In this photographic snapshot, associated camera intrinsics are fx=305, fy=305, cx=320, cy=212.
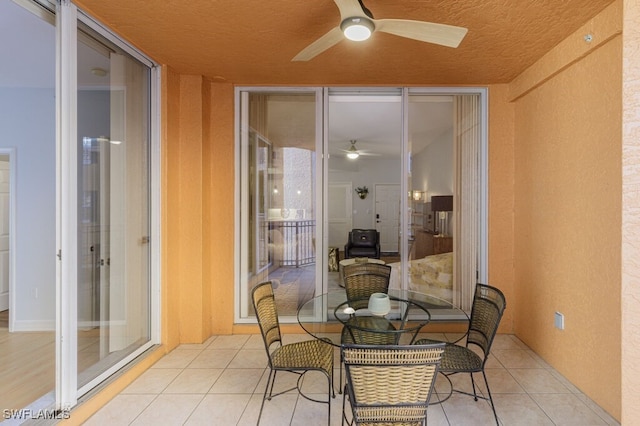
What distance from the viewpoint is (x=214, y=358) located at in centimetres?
281

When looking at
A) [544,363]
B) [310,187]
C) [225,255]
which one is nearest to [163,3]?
[310,187]

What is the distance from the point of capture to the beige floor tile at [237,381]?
231 centimetres

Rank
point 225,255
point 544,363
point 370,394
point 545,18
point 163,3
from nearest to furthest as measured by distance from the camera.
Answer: point 370,394 < point 163,3 < point 545,18 < point 544,363 < point 225,255

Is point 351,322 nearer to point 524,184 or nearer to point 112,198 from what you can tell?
point 112,198

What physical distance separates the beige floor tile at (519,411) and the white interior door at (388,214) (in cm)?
171

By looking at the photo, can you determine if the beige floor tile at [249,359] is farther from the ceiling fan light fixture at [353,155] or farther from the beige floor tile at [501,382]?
the ceiling fan light fixture at [353,155]

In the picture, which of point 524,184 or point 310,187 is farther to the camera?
point 310,187

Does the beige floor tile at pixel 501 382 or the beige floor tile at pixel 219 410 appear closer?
the beige floor tile at pixel 219 410

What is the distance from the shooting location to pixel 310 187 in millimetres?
3383

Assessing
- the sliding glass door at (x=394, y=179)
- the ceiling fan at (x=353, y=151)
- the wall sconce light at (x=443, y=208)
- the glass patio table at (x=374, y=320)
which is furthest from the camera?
the ceiling fan at (x=353, y=151)

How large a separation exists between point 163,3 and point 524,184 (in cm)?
341

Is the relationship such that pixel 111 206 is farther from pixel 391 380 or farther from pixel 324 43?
pixel 391 380

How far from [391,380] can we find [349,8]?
1.76 metres

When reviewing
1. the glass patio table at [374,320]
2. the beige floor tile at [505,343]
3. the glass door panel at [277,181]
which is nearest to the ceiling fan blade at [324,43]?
the glass door panel at [277,181]
